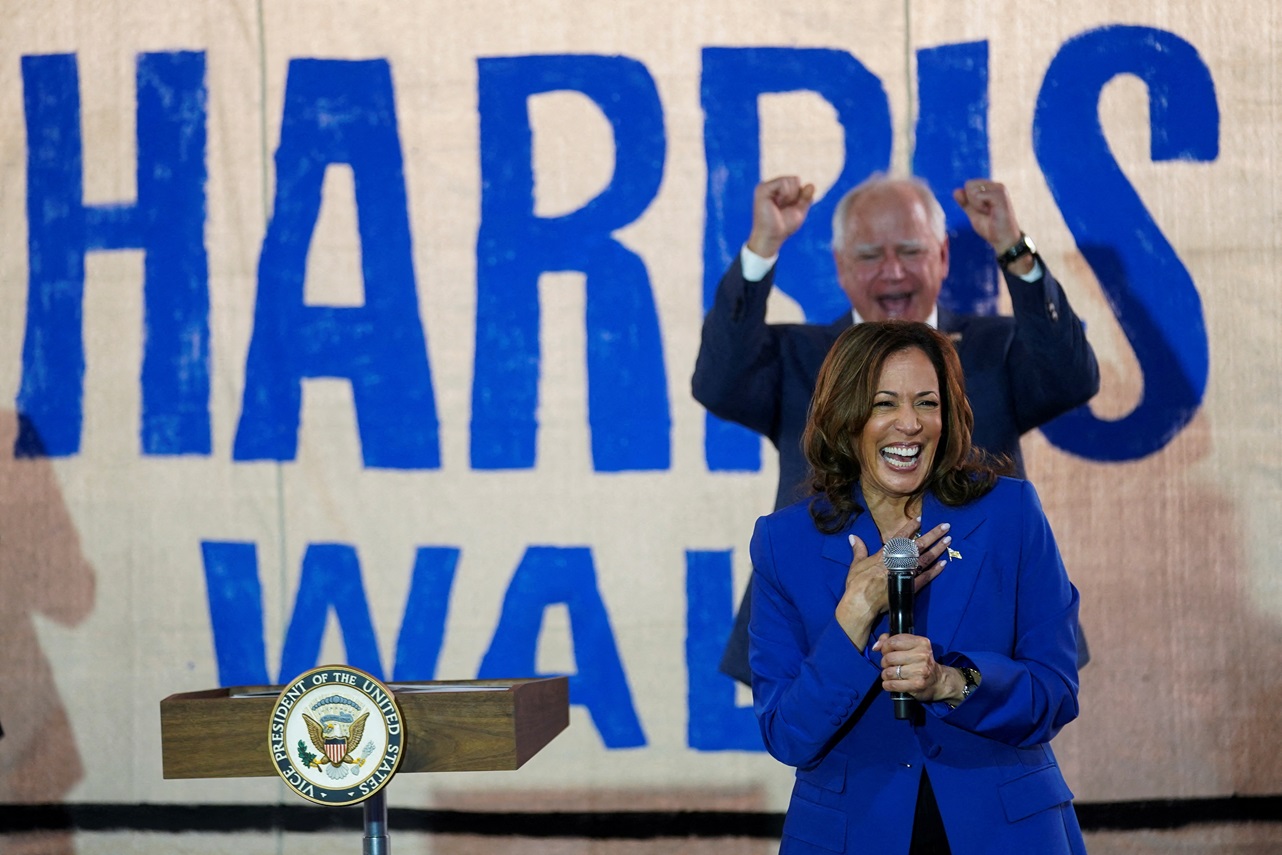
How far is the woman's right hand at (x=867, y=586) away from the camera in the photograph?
1777 mm

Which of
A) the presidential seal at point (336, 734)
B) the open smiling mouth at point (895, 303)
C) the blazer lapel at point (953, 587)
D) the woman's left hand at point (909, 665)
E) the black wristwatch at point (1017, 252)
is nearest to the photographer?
the woman's left hand at point (909, 665)

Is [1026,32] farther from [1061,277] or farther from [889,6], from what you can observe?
[1061,277]

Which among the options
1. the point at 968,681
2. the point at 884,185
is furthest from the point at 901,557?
the point at 884,185

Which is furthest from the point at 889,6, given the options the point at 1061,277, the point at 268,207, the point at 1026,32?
the point at 268,207

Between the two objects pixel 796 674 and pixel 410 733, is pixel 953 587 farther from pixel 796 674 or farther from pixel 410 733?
pixel 410 733

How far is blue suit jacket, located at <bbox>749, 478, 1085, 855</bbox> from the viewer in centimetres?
178

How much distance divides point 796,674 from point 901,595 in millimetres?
252

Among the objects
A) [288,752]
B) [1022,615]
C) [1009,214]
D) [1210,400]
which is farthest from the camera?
[1210,400]

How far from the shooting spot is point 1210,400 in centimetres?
371

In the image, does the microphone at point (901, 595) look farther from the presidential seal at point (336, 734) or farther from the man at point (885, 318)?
the man at point (885, 318)

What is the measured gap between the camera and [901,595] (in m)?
1.72

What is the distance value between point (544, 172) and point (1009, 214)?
1.29m

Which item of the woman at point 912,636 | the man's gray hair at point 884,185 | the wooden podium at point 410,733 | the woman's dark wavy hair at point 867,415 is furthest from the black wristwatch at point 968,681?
the man's gray hair at point 884,185

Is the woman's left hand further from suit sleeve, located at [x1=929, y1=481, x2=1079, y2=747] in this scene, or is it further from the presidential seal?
the presidential seal
